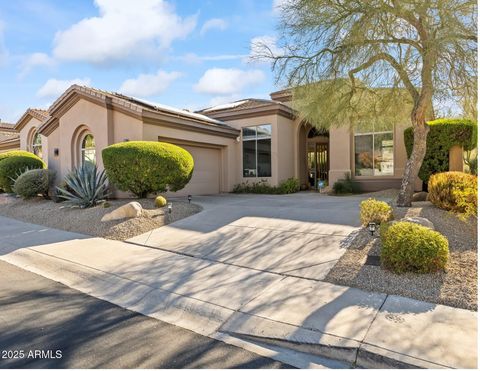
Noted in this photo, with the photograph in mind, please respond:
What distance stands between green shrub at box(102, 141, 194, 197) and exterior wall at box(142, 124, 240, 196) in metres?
1.80

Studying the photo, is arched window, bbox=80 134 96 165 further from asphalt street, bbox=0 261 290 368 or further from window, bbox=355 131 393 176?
window, bbox=355 131 393 176

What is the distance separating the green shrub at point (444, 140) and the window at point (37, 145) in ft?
78.0

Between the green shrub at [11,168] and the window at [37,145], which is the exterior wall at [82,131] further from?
the window at [37,145]

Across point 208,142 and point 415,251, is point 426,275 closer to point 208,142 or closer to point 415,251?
point 415,251

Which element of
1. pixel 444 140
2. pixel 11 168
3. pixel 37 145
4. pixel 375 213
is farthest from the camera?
pixel 37 145

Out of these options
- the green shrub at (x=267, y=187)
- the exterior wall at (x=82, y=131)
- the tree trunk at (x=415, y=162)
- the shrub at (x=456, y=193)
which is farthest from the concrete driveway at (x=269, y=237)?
the green shrub at (x=267, y=187)

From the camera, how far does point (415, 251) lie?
499cm

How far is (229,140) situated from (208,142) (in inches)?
65.3

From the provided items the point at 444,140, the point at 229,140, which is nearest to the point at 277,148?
the point at 229,140

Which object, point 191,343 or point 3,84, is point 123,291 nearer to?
point 191,343

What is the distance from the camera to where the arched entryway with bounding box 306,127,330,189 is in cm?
1902

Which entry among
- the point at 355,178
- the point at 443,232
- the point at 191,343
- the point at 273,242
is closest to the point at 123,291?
the point at 191,343

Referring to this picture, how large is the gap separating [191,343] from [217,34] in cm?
973

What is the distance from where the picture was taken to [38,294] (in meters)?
4.94
